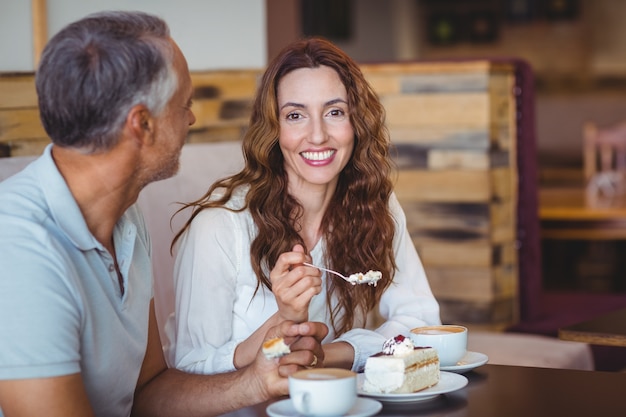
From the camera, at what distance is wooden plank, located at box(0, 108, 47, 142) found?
2.42m

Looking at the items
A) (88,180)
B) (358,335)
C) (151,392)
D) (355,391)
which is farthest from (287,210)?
(355,391)

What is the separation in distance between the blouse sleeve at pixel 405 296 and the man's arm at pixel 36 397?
91 centimetres

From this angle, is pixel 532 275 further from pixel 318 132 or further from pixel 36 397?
pixel 36 397

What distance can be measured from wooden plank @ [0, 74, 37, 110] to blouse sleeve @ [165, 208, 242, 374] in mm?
590

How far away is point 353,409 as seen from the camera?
1.46 metres

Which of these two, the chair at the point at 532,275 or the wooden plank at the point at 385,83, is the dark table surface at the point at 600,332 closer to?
the chair at the point at 532,275

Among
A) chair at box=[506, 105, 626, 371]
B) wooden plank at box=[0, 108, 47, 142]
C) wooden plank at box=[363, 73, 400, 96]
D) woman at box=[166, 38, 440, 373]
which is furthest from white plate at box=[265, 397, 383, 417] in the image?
wooden plank at box=[363, 73, 400, 96]

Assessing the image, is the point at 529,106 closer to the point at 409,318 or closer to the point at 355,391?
the point at 409,318

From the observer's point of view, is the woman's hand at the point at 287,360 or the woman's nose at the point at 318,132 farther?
the woman's nose at the point at 318,132

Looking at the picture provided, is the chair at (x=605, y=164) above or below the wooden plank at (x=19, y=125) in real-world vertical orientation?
below

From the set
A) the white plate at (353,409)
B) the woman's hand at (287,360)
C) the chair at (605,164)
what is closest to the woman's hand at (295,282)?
the woman's hand at (287,360)

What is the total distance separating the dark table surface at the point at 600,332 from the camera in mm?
2223

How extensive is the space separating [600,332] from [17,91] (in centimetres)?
152

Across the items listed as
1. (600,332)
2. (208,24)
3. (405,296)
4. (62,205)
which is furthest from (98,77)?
(208,24)
